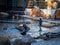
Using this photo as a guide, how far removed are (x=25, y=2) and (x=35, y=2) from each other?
293 millimetres

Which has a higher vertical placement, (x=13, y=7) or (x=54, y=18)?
(x=13, y=7)

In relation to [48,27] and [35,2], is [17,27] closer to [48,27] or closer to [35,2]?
[48,27]

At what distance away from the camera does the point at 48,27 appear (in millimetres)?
3947

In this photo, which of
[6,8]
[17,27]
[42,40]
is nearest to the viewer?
[42,40]

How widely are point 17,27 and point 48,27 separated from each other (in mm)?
653

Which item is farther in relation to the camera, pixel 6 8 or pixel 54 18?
pixel 54 18

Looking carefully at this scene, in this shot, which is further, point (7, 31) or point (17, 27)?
point (17, 27)

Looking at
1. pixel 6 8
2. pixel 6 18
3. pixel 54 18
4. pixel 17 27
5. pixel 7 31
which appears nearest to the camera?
pixel 7 31

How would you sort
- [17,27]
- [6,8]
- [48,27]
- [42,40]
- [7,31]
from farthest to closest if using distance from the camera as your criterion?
[6,8] < [48,27] < [17,27] < [7,31] < [42,40]

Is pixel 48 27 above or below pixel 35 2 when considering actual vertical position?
below

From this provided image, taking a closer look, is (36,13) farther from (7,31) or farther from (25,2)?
(7,31)

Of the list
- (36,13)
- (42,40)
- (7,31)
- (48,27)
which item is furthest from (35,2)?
(42,40)

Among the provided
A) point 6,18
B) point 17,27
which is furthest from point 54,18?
A: point 17,27

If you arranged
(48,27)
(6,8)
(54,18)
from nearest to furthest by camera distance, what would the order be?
(48,27) < (6,8) < (54,18)
